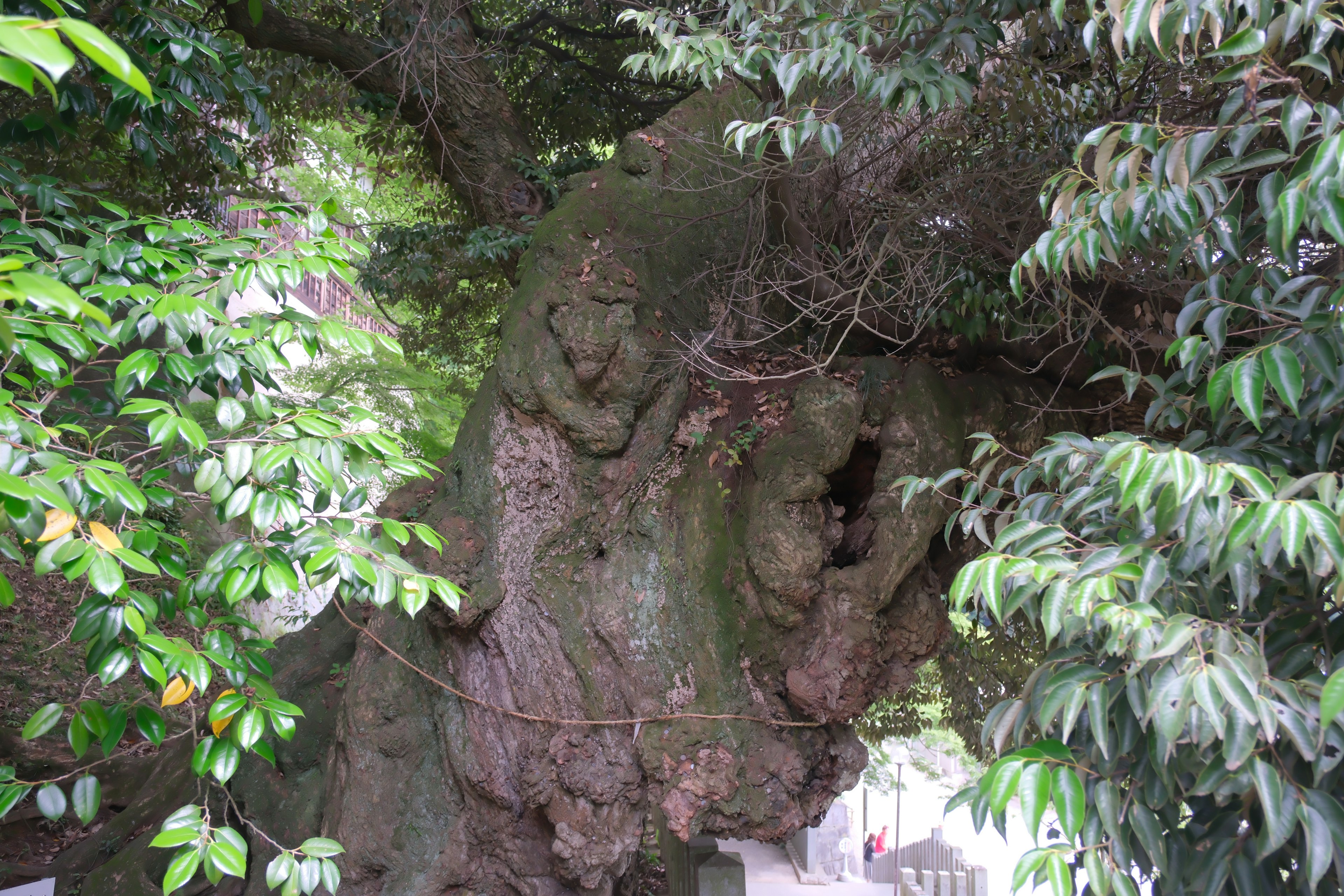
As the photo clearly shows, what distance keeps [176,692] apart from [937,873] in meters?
9.87

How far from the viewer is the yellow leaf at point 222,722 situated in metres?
2.05

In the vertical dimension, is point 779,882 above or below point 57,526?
below

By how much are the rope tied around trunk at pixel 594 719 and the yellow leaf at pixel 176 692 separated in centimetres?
180

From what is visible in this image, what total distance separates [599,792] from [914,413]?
2.47m

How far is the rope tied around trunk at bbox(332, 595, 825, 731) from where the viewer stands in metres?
3.90

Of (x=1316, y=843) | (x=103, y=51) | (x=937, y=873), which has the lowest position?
(x=937, y=873)

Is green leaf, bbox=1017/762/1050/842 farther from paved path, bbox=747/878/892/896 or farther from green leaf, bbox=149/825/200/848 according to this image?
paved path, bbox=747/878/892/896

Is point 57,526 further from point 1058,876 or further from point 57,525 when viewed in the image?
point 1058,876

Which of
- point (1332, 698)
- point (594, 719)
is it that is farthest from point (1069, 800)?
point (594, 719)

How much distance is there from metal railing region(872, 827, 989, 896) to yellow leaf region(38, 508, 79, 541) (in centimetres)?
989

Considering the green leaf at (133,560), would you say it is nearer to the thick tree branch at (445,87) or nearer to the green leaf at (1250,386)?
the green leaf at (1250,386)

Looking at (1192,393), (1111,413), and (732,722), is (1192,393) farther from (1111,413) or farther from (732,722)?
(732,722)

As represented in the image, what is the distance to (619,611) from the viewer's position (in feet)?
13.5

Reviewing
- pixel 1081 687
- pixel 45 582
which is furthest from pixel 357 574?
pixel 45 582
